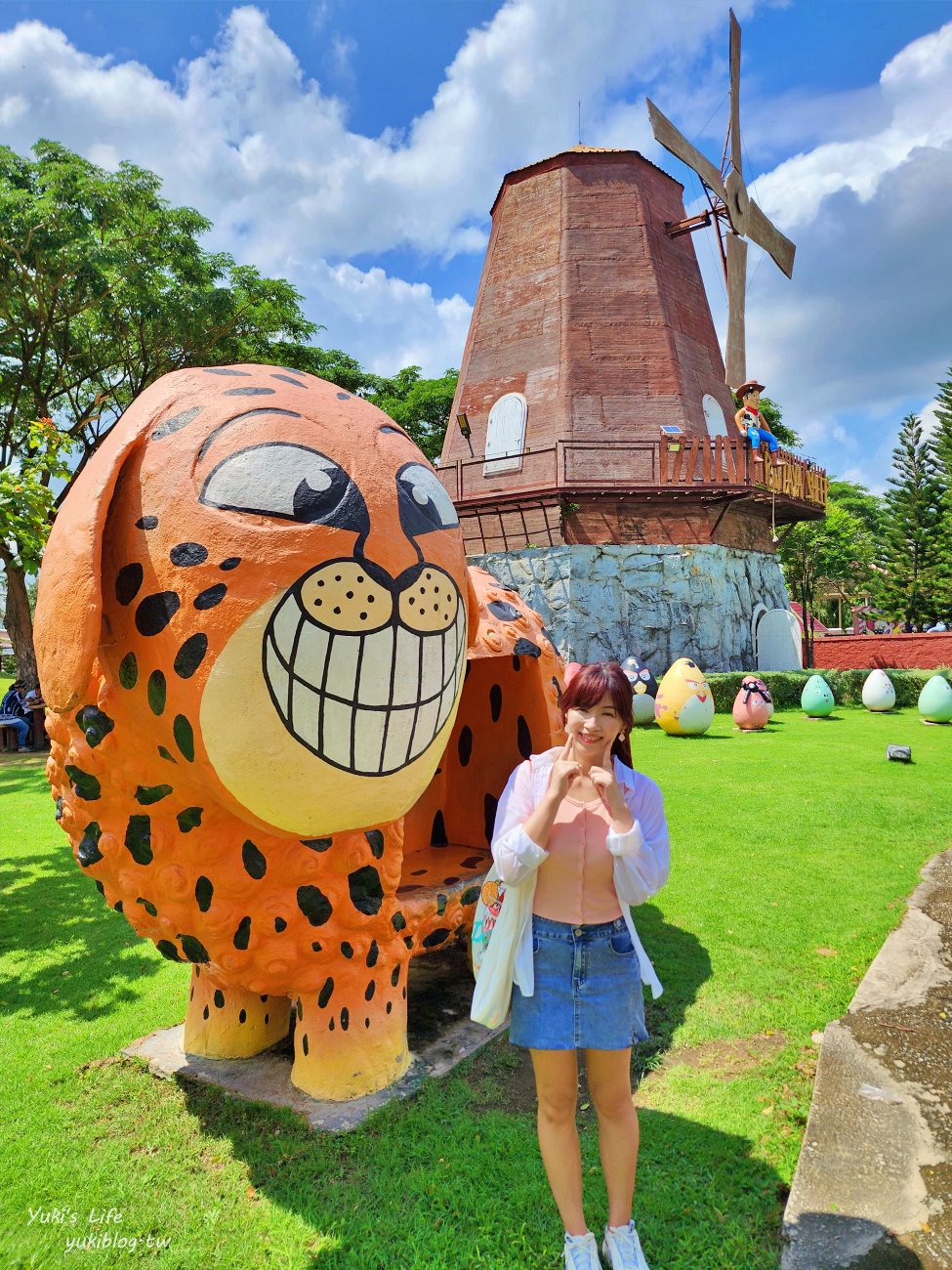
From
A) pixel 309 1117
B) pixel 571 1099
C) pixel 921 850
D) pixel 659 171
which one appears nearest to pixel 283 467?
pixel 571 1099

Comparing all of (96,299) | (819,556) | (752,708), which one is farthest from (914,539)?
(96,299)

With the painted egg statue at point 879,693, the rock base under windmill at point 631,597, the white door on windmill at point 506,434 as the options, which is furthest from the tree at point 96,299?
the painted egg statue at point 879,693

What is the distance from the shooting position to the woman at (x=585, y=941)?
2.12 m

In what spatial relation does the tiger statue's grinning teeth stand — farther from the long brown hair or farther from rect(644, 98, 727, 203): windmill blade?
rect(644, 98, 727, 203): windmill blade

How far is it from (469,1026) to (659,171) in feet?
66.1

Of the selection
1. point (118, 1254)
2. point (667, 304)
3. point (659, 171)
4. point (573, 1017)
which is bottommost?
point (118, 1254)

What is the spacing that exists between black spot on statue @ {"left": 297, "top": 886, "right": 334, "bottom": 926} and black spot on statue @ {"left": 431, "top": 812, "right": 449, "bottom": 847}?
1832 millimetres

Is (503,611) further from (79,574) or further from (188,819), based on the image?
(79,574)

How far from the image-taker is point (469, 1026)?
3.54 meters

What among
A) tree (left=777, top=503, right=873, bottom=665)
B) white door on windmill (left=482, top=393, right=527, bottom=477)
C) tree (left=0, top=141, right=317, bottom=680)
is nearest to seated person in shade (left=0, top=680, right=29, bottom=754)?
tree (left=0, top=141, right=317, bottom=680)

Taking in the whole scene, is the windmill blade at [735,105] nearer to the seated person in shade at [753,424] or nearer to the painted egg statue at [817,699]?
the seated person in shade at [753,424]

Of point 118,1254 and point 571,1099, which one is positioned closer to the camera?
point 571,1099

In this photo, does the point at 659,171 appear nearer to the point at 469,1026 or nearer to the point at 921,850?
the point at 921,850

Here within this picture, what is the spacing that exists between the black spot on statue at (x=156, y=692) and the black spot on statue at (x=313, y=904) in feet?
2.81
